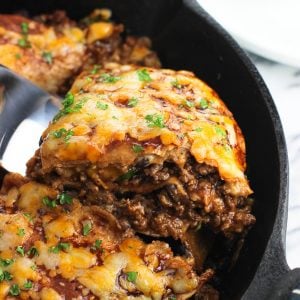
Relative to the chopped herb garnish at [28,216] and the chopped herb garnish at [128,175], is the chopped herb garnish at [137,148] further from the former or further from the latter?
the chopped herb garnish at [28,216]

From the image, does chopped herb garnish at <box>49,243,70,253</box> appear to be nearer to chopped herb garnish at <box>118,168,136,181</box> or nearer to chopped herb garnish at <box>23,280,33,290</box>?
chopped herb garnish at <box>23,280,33,290</box>

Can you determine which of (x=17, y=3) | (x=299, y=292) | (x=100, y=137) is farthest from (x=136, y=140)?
(x=17, y=3)

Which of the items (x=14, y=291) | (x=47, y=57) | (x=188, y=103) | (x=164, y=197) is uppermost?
(x=188, y=103)

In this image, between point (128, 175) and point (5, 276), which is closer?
point (5, 276)

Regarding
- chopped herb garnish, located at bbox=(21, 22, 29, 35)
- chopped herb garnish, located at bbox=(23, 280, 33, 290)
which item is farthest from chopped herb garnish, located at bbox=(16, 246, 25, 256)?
chopped herb garnish, located at bbox=(21, 22, 29, 35)

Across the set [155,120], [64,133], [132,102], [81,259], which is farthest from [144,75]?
[81,259]

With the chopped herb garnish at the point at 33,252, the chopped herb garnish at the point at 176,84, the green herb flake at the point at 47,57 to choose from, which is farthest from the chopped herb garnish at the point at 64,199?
the green herb flake at the point at 47,57

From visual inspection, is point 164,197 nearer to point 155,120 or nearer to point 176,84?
point 155,120
